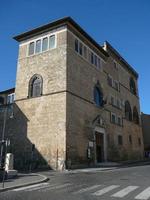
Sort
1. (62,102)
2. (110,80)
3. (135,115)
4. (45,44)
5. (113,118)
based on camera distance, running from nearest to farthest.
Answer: (62,102) < (45,44) < (113,118) < (110,80) < (135,115)

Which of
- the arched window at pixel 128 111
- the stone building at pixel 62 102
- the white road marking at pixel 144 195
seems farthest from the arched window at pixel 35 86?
the arched window at pixel 128 111

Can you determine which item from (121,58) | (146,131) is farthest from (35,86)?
Answer: (146,131)

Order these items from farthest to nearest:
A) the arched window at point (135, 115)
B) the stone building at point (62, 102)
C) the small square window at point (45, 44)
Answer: the arched window at point (135, 115)
the small square window at point (45, 44)
the stone building at point (62, 102)

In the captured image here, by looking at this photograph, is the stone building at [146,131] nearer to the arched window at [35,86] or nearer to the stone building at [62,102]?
the stone building at [62,102]

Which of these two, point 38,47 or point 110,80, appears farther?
point 110,80

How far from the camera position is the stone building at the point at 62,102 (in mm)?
22188

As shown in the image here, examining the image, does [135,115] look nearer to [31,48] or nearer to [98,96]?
[98,96]

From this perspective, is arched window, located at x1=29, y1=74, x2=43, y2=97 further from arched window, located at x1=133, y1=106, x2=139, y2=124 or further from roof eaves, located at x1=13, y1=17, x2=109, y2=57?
arched window, located at x1=133, y1=106, x2=139, y2=124

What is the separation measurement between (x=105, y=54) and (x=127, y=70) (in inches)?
427

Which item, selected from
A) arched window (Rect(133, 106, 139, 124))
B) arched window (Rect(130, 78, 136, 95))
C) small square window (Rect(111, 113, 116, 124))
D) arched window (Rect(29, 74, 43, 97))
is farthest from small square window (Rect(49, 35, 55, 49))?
arched window (Rect(133, 106, 139, 124))

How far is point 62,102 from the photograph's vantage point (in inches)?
886

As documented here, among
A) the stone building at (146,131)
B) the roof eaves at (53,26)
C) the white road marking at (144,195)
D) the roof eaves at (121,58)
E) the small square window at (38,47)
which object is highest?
the roof eaves at (121,58)

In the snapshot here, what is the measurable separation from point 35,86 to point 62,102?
4735 millimetres

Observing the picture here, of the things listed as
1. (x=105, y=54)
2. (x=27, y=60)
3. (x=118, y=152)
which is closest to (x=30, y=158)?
(x=27, y=60)
